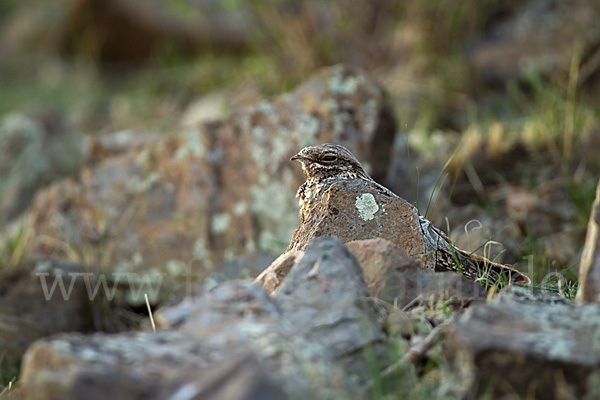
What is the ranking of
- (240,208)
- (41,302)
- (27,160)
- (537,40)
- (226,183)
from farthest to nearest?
(537,40) → (27,160) → (226,183) → (240,208) → (41,302)

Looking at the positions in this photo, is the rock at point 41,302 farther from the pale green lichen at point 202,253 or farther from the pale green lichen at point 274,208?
the pale green lichen at point 274,208

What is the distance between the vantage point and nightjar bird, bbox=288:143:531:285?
3098 millimetres

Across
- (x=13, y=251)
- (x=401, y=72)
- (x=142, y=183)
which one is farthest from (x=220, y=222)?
(x=401, y=72)

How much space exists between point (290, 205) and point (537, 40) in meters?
5.21

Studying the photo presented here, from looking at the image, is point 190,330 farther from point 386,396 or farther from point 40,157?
point 40,157

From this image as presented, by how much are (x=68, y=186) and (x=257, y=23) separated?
3.87 m

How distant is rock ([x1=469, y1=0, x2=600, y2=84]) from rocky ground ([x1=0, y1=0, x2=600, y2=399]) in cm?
3

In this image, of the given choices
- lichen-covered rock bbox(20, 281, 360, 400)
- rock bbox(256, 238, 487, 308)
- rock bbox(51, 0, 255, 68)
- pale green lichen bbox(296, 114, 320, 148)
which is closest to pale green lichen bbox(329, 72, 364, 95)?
pale green lichen bbox(296, 114, 320, 148)

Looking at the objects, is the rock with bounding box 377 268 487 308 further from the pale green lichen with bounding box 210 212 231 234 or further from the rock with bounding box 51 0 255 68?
the rock with bounding box 51 0 255 68

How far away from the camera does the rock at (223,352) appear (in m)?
1.86

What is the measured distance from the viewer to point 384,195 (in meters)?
3.09

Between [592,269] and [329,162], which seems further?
[329,162]

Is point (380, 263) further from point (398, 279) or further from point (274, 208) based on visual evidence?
point (274, 208)

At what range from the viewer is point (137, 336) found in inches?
86.1
